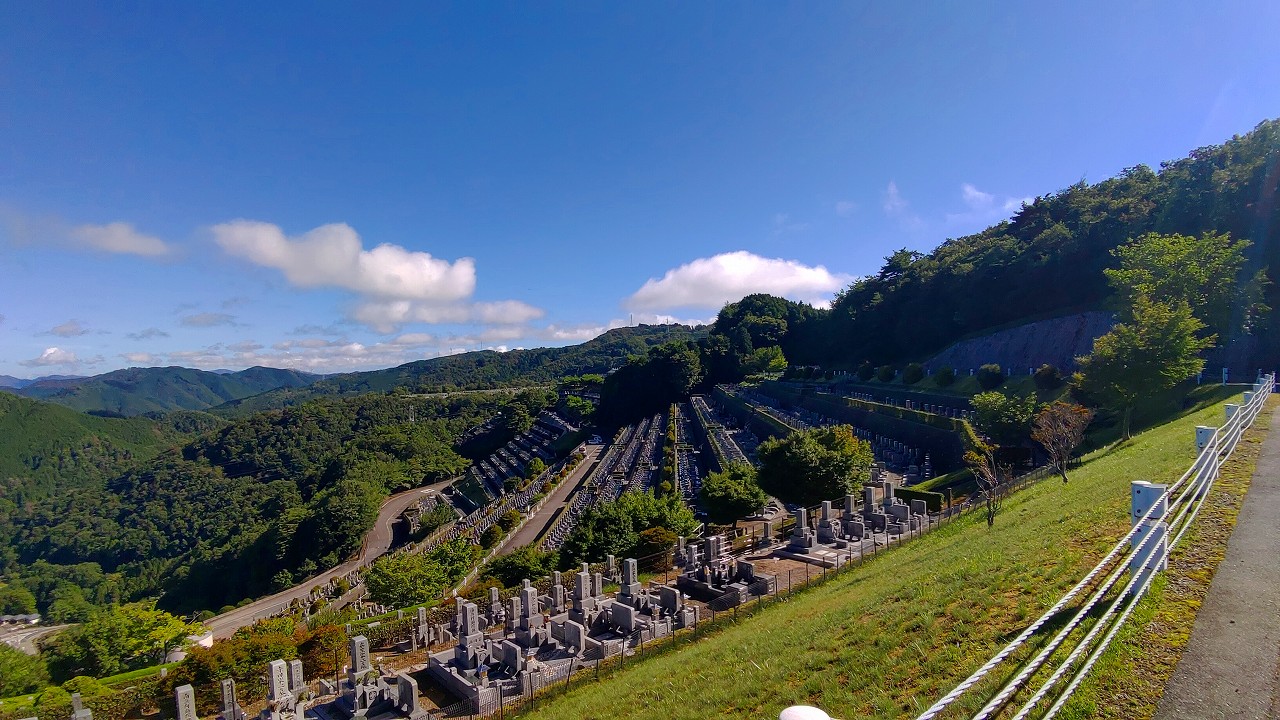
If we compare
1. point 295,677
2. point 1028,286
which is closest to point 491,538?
point 295,677

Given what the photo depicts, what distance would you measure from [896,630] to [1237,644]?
290 cm

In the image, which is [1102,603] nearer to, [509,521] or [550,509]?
[509,521]

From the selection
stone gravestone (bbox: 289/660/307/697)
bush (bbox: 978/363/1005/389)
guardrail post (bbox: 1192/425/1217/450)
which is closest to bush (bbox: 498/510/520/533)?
stone gravestone (bbox: 289/660/307/697)

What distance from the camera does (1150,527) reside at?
18.2 ft

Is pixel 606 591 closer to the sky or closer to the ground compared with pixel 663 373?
closer to the ground

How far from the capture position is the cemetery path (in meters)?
3.88

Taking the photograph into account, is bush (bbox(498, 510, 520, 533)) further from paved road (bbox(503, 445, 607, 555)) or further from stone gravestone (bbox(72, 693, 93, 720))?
stone gravestone (bbox(72, 693, 93, 720))

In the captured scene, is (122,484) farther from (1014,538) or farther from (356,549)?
(1014,538)

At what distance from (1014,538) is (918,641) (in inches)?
173

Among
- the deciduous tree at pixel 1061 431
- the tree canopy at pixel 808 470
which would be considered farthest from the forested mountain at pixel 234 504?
the deciduous tree at pixel 1061 431

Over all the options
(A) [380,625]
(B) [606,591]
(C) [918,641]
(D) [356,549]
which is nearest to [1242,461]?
(C) [918,641]

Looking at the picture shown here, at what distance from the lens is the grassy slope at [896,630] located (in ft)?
18.7

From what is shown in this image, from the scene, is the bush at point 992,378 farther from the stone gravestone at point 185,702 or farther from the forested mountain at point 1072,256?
the stone gravestone at point 185,702

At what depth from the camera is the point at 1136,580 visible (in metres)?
5.18
